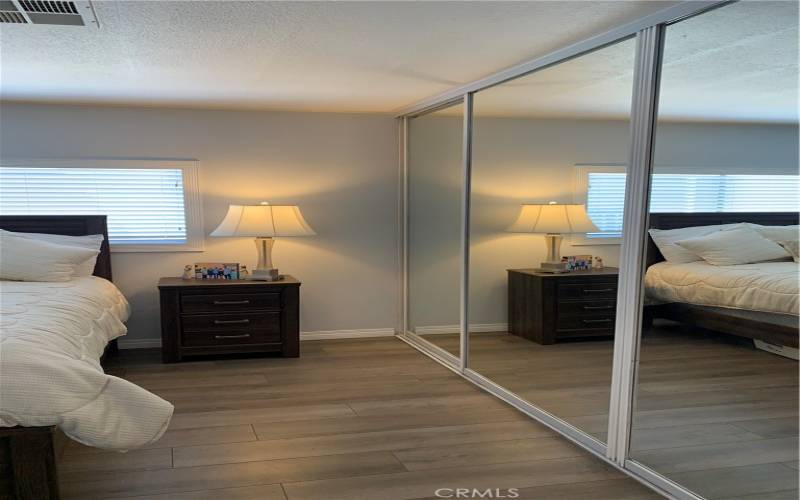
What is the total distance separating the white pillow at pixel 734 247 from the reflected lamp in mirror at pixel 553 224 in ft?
1.84

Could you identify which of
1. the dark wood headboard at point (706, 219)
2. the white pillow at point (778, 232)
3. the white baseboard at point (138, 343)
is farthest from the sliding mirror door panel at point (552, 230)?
the white baseboard at point (138, 343)

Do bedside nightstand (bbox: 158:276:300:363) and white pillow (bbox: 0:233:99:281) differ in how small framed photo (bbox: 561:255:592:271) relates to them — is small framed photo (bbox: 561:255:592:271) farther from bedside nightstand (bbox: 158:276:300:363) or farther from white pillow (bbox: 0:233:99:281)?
white pillow (bbox: 0:233:99:281)

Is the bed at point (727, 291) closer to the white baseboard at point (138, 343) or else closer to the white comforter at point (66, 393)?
the white comforter at point (66, 393)

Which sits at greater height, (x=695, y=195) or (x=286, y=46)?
(x=286, y=46)

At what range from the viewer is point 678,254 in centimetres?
244

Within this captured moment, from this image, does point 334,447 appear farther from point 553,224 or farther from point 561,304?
point 553,224

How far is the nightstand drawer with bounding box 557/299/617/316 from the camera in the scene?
109 inches

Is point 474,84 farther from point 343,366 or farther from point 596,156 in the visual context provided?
point 343,366

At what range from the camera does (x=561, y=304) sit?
10.8 ft

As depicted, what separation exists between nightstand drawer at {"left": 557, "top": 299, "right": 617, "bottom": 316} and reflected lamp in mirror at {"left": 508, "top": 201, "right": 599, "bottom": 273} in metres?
0.19

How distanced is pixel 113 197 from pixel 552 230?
3451 millimetres

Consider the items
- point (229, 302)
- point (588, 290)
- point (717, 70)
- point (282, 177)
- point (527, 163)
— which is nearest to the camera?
point (717, 70)

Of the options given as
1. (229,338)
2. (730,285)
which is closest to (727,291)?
(730,285)

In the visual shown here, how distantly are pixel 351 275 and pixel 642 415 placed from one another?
311 cm
